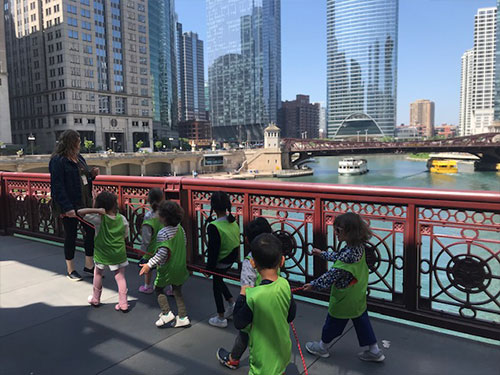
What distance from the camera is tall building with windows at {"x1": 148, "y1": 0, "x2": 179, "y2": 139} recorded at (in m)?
113

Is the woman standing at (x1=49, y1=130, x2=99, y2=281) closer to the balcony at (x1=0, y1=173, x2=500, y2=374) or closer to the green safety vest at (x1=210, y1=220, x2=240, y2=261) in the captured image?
the balcony at (x1=0, y1=173, x2=500, y2=374)

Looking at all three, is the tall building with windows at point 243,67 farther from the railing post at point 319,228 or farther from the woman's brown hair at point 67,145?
the railing post at point 319,228

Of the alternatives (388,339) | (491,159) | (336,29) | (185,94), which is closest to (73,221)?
(388,339)

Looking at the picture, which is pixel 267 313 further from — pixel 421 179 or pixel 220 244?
pixel 421 179

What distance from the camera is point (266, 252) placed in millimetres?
2320

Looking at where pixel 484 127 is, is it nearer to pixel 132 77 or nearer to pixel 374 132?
pixel 374 132

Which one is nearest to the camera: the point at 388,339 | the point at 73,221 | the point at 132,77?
the point at 388,339

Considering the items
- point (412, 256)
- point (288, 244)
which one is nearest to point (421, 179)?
point (288, 244)

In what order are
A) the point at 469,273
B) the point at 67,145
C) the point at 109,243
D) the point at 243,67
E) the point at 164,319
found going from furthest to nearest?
the point at 243,67
the point at 67,145
the point at 109,243
the point at 164,319
the point at 469,273

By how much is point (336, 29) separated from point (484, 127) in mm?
70312

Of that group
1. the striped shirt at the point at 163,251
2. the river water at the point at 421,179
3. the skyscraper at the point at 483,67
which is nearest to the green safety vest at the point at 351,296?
the striped shirt at the point at 163,251

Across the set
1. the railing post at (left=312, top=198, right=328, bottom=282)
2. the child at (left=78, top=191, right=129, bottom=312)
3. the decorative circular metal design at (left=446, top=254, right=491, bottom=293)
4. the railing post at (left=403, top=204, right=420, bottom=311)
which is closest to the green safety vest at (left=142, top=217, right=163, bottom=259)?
the child at (left=78, top=191, right=129, bottom=312)

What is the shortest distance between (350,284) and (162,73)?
136 metres

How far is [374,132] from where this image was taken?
6329 inches
